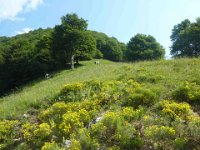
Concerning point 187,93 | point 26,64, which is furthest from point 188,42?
point 187,93

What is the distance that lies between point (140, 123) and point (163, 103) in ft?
5.13

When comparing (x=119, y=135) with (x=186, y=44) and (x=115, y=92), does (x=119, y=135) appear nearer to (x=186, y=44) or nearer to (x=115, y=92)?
(x=115, y=92)

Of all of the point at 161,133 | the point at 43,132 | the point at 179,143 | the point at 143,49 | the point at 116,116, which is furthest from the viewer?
the point at 143,49

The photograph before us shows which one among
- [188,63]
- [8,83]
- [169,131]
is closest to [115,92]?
[169,131]

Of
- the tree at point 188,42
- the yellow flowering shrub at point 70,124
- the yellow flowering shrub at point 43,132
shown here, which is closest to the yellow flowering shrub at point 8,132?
the yellow flowering shrub at point 43,132

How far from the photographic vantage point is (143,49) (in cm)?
6581

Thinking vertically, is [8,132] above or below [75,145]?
below

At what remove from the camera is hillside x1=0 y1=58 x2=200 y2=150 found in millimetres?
9562

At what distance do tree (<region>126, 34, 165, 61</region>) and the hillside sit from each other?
48.6 meters

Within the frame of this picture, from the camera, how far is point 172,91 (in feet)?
41.7

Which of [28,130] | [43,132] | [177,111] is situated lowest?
[28,130]

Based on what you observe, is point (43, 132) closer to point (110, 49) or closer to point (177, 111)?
point (177, 111)

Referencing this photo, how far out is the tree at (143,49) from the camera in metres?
64.4

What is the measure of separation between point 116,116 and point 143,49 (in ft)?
185
